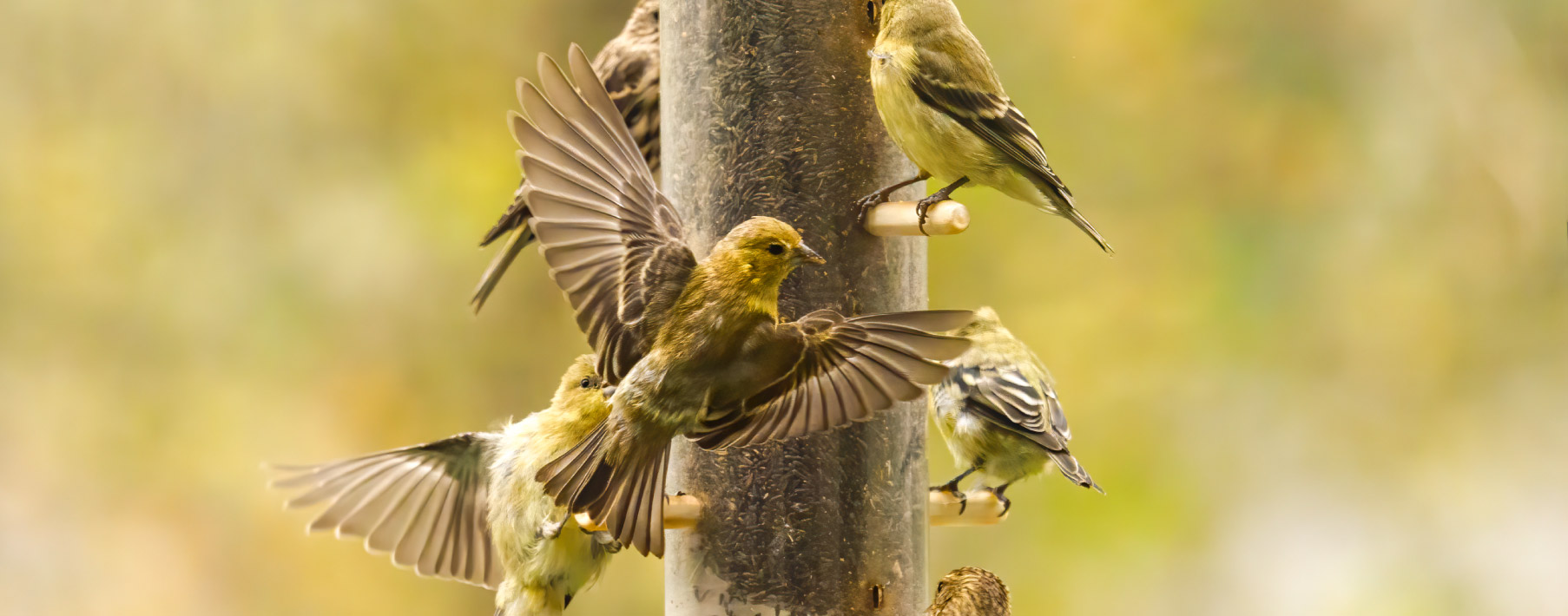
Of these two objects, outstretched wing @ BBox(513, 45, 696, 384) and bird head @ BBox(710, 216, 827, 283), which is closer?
bird head @ BBox(710, 216, 827, 283)

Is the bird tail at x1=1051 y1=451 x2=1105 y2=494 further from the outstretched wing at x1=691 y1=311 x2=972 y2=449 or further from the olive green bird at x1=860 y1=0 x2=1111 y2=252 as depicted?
the outstretched wing at x1=691 y1=311 x2=972 y2=449

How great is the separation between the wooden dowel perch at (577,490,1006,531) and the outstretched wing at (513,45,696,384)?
0.56 meters

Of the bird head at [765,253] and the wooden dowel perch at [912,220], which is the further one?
the wooden dowel perch at [912,220]

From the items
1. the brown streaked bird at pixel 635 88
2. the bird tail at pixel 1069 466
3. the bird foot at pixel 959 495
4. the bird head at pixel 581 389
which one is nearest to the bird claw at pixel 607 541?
the bird head at pixel 581 389

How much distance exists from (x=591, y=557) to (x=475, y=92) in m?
5.90

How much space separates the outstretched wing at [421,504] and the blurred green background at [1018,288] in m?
4.42

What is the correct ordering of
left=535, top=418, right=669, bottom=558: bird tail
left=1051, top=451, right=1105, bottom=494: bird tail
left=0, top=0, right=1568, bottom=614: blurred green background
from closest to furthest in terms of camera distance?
1. left=535, top=418, right=669, bottom=558: bird tail
2. left=1051, top=451, right=1105, bottom=494: bird tail
3. left=0, top=0, right=1568, bottom=614: blurred green background

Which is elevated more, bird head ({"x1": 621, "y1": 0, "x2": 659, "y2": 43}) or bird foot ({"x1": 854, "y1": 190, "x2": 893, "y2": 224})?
bird head ({"x1": 621, "y1": 0, "x2": 659, "y2": 43})

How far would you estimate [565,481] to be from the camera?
13.0 feet

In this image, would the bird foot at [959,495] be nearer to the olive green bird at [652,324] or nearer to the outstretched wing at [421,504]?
the olive green bird at [652,324]

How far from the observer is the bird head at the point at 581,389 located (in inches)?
183

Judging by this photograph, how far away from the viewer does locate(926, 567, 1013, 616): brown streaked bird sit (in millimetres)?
4400

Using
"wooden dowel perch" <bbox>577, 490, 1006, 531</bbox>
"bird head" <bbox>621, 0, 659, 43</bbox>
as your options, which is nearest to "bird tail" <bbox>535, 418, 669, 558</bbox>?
"wooden dowel perch" <bbox>577, 490, 1006, 531</bbox>

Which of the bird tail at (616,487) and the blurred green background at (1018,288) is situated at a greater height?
the blurred green background at (1018,288)
